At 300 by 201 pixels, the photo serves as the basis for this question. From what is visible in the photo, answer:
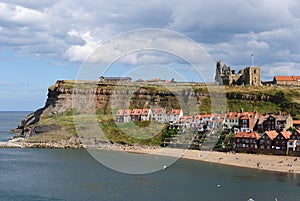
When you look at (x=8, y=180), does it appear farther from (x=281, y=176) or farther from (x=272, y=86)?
(x=272, y=86)

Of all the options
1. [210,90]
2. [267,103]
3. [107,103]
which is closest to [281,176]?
[267,103]

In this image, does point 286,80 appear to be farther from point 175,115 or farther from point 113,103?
point 113,103

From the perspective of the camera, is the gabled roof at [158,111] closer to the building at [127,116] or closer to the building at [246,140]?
the building at [127,116]

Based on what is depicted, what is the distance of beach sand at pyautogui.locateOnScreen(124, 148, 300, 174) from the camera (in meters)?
58.5

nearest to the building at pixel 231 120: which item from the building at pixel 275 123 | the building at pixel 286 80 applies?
the building at pixel 275 123

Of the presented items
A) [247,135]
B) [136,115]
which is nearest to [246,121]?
[247,135]

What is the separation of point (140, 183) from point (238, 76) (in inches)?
2922

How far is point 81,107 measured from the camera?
115125 millimetres

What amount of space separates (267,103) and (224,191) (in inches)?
→ 2060

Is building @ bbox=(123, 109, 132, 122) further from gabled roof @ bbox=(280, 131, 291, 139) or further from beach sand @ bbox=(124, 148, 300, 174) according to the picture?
gabled roof @ bbox=(280, 131, 291, 139)

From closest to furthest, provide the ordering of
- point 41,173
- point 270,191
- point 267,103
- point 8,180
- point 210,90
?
1. point 270,191
2. point 8,180
3. point 41,173
4. point 267,103
5. point 210,90

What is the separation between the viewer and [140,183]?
161ft

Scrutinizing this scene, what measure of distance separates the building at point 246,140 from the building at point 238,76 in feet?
142

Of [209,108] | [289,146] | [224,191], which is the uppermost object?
[209,108]
